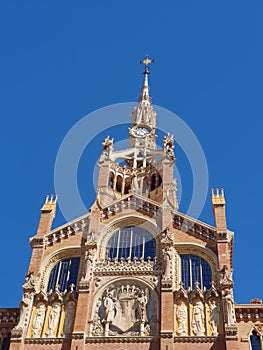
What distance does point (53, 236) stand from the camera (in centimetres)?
3697

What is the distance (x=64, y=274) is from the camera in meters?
34.9

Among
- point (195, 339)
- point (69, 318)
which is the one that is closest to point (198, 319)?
point (195, 339)

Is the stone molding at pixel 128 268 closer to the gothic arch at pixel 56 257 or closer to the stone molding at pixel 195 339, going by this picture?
the gothic arch at pixel 56 257

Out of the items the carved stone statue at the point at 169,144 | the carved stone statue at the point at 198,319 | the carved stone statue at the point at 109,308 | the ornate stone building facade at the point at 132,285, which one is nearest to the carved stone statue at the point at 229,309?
the ornate stone building facade at the point at 132,285

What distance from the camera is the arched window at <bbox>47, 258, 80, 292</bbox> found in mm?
34219

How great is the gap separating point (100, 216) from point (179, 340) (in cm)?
1157

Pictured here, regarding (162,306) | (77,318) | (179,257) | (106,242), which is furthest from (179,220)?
(77,318)

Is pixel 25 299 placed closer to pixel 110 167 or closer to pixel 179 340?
pixel 179 340

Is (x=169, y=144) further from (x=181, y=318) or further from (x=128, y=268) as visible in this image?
(x=181, y=318)

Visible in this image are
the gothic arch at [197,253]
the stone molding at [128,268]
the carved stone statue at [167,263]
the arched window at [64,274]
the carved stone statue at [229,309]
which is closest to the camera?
the carved stone statue at [229,309]

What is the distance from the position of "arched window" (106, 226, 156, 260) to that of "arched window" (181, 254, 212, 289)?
2.24 metres

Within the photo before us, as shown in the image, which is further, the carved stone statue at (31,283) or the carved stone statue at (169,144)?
the carved stone statue at (169,144)

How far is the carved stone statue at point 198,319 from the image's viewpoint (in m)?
30.0

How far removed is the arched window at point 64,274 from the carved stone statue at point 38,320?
5.95ft
